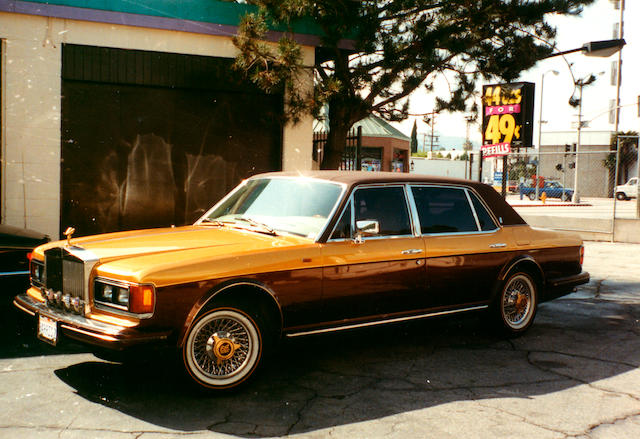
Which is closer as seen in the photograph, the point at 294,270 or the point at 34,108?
the point at 294,270

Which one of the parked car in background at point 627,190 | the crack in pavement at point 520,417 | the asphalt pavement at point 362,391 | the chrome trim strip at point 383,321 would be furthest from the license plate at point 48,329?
the parked car in background at point 627,190

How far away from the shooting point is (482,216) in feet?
20.4

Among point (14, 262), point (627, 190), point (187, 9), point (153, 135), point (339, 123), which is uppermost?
point (187, 9)

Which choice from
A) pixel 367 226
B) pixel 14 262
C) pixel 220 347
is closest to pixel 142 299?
pixel 220 347

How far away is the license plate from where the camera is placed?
14.4 feet

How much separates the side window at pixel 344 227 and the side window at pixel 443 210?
815 millimetres

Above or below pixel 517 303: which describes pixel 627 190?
above

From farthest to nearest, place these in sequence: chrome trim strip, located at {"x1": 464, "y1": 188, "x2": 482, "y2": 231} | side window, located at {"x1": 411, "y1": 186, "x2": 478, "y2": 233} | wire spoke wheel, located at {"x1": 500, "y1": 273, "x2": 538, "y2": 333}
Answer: wire spoke wheel, located at {"x1": 500, "y1": 273, "x2": 538, "y2": 333} → chrome trim strip, located at {"x1": 464, "y1": 188, "x2": 482, "y2": 231} → side window, located at {"x1": 411, "y1": 186, "x2": 478, "y2": 233}

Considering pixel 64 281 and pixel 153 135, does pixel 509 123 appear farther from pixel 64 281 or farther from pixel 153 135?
pixel 64 281

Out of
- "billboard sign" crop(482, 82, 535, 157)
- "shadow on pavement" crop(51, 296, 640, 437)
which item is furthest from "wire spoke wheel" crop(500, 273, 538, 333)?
"billboard sign" crop(482, 82, 535, 157)

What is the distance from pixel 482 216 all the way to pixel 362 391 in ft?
7.74

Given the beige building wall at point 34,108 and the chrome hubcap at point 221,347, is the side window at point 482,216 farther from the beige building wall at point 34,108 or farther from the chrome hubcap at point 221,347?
the beige building wall at point 34,108

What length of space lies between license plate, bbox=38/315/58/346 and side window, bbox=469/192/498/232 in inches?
151

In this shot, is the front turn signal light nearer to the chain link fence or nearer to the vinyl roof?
the vinyl roof
